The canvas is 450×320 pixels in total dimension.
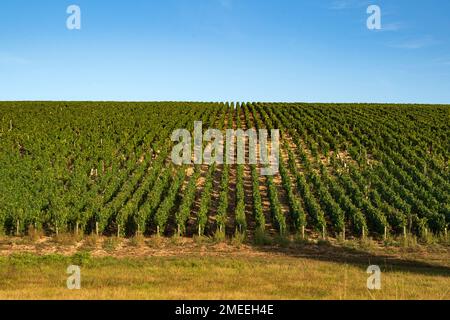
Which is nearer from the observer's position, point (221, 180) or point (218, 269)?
point (218, 269)

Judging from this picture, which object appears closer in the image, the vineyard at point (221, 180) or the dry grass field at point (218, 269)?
the dry grass field at point (218, 269)

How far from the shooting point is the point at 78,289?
12383 millimetres

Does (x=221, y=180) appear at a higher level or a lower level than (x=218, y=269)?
higher

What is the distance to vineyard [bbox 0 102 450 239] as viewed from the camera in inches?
971

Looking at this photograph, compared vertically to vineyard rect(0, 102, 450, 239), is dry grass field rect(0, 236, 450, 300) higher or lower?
lower

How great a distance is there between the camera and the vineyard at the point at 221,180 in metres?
24.7

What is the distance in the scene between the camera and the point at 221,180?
3259 centimetres

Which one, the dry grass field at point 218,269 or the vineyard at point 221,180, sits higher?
the vineyard at point 221,180

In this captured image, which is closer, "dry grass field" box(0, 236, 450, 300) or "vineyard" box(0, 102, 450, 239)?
"dry grass field" box(0, 236, 450, 300)

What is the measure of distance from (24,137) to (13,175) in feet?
42.9
